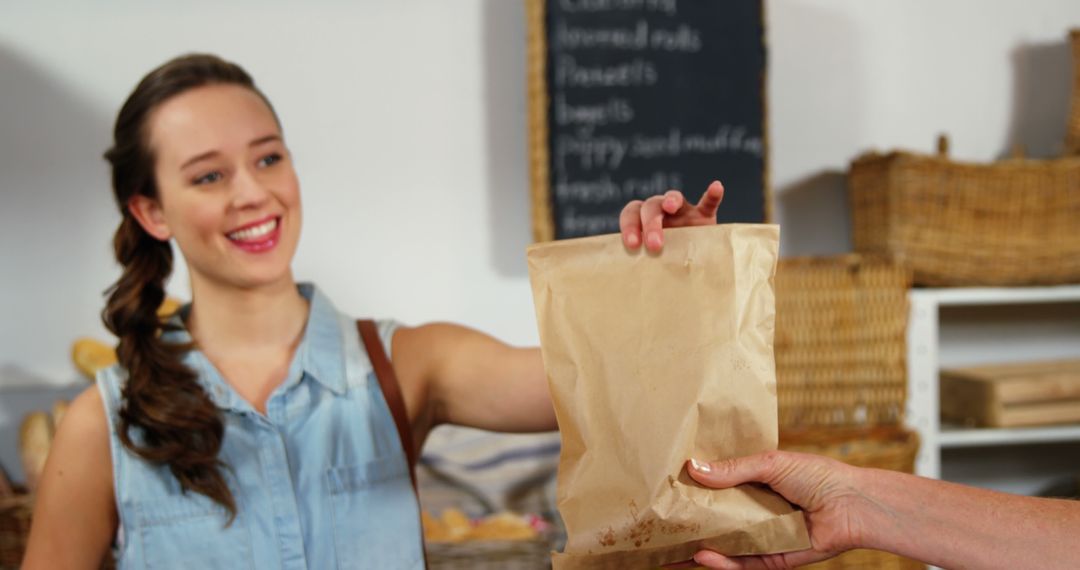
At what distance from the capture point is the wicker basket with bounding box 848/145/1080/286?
83.2 inches

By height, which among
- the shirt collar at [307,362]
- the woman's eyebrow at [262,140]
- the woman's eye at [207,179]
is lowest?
the shirt collar at [307,362]

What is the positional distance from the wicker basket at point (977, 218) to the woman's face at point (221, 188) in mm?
1366

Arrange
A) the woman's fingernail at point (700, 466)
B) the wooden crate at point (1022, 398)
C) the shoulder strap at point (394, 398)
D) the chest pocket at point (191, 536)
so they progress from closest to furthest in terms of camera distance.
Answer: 1. the woman's fingernail at point (700, 466)
2. the chest pocket at point (191, 536)
3. the shoulder strap at point (394, 398)
4. the wooden crate at point (1022, 398)

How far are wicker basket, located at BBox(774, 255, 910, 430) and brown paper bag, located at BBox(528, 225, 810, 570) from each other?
1.24m

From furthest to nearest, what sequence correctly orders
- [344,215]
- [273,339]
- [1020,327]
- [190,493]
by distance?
[1020,327] < [344,215] < [273,339] < [190,493]

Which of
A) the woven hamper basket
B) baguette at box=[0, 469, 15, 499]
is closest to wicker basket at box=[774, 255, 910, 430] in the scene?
the woven hamper basket

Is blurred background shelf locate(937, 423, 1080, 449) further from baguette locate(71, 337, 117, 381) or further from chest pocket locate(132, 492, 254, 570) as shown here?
baguette locate(71, 337, 117, 381)

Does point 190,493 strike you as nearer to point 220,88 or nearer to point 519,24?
point 220,88

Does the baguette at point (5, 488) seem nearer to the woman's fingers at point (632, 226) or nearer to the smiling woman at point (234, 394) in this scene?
the smiling woman at point (234, 394)

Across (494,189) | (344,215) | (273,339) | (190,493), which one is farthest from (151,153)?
(494,189)

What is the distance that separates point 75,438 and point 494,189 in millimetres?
Result: 1240

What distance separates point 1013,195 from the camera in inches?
84.9

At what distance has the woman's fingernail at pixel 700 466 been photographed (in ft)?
2.74

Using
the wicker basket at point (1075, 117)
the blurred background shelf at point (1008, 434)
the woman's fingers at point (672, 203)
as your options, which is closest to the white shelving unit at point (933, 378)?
the blurred background shelf at point (1008, 434)
